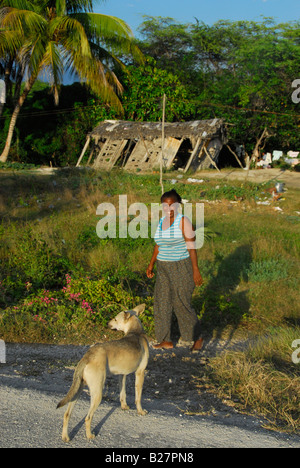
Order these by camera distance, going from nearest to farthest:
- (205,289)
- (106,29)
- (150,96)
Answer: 1. (205,289)
2. (106,29)
3. (150,96)

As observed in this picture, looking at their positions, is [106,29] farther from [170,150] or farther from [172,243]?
[172,243]

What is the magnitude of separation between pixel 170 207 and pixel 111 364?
1.92 metres

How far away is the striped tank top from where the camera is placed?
461 cm

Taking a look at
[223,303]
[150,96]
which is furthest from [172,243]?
[150,96]

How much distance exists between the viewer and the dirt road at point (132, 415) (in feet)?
9.28

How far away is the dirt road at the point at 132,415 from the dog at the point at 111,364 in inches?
6.2

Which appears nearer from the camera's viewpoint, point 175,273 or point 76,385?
point 76,385

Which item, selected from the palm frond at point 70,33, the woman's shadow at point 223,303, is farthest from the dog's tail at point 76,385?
the palm frond at point 70,33

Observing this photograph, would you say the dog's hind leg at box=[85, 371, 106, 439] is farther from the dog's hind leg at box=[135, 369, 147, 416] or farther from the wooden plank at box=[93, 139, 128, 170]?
the wooden plank at box=[93, 139, 128, 170]

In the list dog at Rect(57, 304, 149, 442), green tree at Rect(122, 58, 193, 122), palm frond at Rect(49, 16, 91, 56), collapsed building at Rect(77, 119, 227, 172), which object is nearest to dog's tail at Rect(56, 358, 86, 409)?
dog at Rect(57, 304, 149, 442)

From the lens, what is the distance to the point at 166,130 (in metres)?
19.3

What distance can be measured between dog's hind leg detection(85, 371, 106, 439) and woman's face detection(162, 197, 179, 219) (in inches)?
80.4

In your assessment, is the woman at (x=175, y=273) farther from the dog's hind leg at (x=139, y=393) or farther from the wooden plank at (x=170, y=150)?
the wooden plank at (x=170, y=150)
